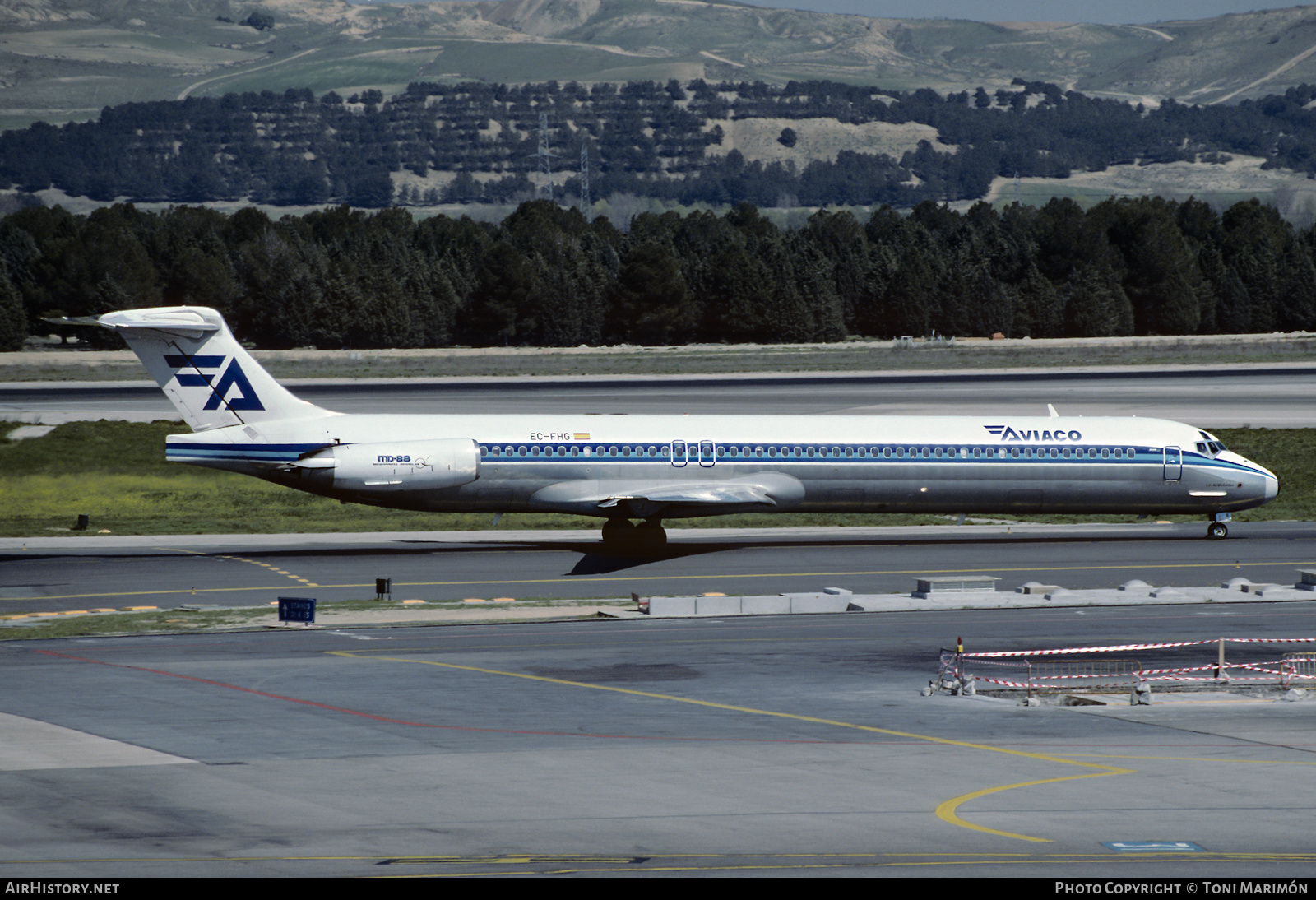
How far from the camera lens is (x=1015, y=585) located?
41688mm

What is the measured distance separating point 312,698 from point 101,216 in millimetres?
184790

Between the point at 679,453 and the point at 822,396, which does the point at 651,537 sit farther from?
the point at 822,396

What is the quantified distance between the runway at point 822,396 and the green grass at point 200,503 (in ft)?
35.0

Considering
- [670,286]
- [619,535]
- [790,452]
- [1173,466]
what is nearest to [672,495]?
[619,535]

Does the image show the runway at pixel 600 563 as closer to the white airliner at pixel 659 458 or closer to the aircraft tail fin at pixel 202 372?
the white airliner at pixel 659 458

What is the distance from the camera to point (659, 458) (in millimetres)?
46281

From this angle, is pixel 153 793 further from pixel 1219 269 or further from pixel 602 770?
pixel 1219 269

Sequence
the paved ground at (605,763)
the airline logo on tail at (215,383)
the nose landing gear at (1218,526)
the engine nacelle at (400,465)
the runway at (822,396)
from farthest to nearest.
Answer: the runway at (822,396)
the nose landing gear at (1218,526)
the engine nacelle at (400,465)
the airline logo on tail at (215,383)
the paved ground at (605,763)

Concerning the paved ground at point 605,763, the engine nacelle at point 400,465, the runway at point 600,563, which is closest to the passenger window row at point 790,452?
the engine nacelle at point 400,465

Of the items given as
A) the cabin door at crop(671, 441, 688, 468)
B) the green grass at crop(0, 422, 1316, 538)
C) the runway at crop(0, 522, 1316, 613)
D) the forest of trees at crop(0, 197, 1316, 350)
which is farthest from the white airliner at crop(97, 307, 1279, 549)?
the forest of trees at crop(0, 197, 1316, 350)

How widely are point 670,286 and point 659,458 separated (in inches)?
4489

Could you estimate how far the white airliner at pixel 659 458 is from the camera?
44.2 m
